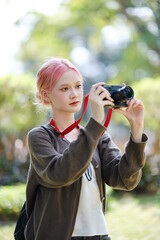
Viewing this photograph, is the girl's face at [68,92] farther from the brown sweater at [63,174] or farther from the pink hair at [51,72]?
the brown sweater at [63,174]

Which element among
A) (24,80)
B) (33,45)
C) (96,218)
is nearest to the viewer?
(96,218)

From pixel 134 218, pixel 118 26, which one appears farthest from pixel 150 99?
pixel 118 26

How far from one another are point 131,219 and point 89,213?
4.48 metres

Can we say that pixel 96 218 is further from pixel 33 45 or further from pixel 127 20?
pixel 33 45

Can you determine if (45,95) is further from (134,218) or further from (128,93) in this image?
(134,218)

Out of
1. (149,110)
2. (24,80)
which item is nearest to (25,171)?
(24,80)

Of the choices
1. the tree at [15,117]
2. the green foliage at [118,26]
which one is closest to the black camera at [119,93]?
the tree at [15,117]

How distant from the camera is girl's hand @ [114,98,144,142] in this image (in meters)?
1.79

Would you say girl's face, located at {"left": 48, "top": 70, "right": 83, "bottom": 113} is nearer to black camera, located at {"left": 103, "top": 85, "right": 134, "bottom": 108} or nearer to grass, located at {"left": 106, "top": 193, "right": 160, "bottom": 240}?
black camera, located at {"left": 103, "top": 85, "right": 134, "bottom": 108}

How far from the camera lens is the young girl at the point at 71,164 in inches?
62.8

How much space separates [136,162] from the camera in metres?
1.80

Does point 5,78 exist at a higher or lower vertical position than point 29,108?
higher

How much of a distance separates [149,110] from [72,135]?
20.0 feet

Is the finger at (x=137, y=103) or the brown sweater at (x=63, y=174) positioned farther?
the finger at (x=137, y=103)
